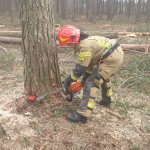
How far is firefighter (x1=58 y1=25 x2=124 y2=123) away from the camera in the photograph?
4.32m

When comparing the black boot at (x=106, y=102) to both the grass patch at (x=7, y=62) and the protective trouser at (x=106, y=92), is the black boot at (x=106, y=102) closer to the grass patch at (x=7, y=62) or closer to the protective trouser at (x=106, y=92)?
the protective trouser at (x=106, y=92)

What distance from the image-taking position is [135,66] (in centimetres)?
702

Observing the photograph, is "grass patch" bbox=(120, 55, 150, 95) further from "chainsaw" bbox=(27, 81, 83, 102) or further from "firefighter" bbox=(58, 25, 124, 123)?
"chainsaw" bbox=(27, 81, 83, 102)

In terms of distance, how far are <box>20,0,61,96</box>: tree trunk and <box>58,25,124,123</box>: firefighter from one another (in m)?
0.29

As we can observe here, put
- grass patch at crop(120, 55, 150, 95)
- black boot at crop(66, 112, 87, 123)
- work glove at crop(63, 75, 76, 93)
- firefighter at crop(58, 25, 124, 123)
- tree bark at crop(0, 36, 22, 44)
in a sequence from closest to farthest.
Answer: firefighter at crop(58, 25, 124, 123) → black boot at crop(66, 112, 87, 123) → work glove at crop(63, 75, 76, 93) → grass patch at crop(120, 55, 150, 95) → tree bark at crop(0, 36, 22, 44)

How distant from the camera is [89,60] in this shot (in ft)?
14.0

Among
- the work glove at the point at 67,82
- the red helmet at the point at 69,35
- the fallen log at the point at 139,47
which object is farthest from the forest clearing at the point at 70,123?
the fallen log at the point at 139,47

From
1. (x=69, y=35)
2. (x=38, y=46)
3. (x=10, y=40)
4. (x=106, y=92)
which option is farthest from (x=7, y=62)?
(x=69, y=35)

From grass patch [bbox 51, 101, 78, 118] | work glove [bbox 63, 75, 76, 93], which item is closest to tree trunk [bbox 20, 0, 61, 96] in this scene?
work glove [bbox 63, 75, 76, 93]

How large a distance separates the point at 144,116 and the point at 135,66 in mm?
2280

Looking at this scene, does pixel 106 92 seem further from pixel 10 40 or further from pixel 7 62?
pixel 10 40

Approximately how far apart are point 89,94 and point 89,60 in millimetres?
600

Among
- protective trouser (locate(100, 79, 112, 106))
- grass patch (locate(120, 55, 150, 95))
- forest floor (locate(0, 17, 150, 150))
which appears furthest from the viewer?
grass patch (locate(120, 55, 150, 95))

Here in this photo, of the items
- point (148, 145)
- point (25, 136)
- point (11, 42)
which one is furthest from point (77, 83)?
point (11, 42)
